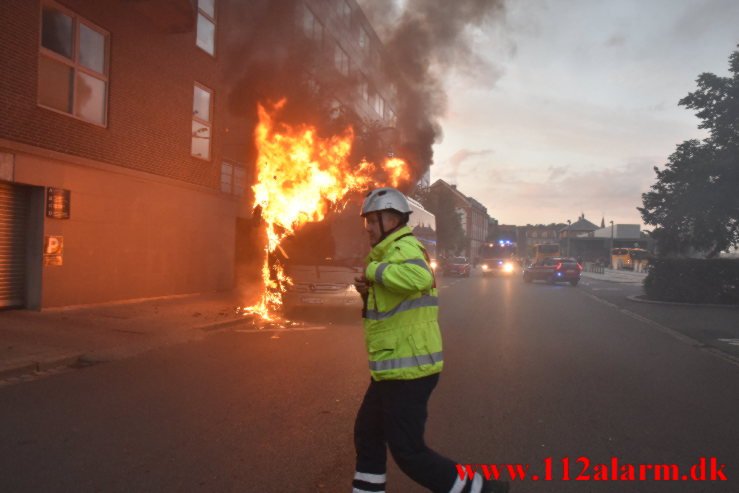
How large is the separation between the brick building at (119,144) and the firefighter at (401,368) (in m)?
9.13

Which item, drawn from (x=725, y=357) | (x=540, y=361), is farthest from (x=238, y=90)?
(x=725, y=357)

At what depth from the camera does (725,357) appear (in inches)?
327

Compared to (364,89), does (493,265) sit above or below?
below

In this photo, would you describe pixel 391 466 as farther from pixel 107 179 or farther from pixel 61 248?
pixel 107 179

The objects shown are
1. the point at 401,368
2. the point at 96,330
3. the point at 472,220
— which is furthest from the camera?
the point at 472,220

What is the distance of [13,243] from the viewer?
10.1 metres

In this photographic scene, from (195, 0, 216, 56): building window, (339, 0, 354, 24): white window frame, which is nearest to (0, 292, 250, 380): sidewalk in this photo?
(195, 0, 216, 56): building window

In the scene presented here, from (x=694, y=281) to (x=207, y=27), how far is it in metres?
16.1

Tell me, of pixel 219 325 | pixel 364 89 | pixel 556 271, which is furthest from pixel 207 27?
pixel 556 271

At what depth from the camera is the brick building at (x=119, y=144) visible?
991cm

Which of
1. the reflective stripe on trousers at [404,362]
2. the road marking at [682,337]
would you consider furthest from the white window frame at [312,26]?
the reflective stripe on trousers at [404,362]

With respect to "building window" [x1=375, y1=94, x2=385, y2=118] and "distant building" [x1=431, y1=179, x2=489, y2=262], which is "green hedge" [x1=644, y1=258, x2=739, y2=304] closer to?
"building window" [x1=375, y1=94, x2=385, y2=118]

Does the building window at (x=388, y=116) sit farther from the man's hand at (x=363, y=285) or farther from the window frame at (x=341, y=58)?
the man's hand at (x=363, y=285)

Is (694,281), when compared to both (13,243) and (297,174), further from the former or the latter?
(13,243)
